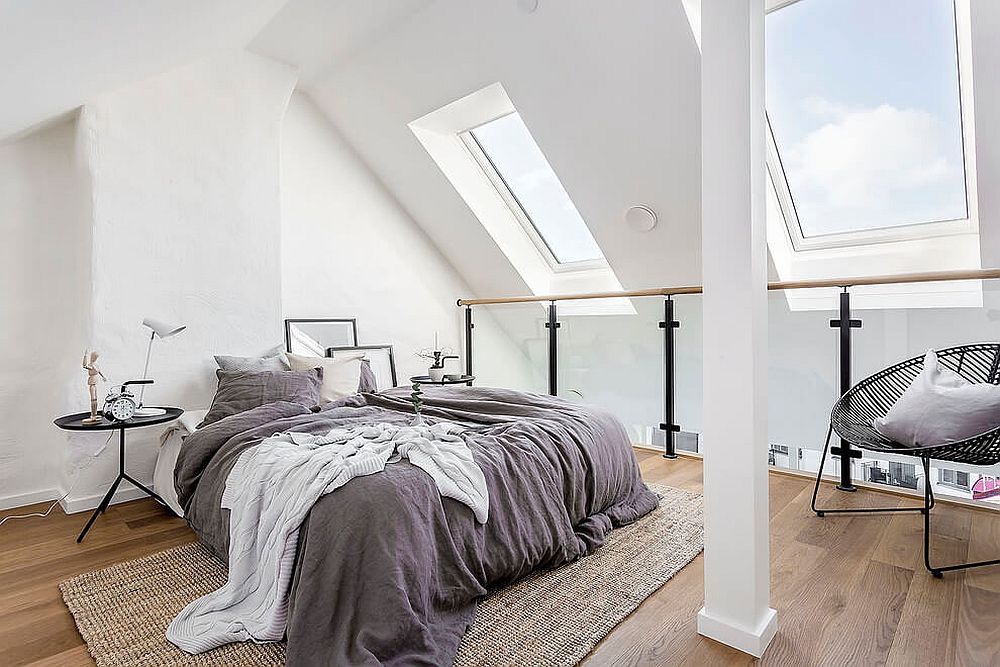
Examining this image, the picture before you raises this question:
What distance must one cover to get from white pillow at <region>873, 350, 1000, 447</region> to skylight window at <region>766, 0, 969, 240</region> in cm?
144

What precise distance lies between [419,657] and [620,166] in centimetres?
315

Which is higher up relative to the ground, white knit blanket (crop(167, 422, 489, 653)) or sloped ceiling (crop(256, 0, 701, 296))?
sloped ceiling (crop(256, 0, 701, 296))

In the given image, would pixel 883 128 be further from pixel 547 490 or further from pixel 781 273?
pixel 547 490

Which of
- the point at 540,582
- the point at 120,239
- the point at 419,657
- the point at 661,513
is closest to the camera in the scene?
the point at 419,657

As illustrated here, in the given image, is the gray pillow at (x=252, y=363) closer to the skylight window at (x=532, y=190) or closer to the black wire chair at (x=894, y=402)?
the skylight window at (x=532, y=190)

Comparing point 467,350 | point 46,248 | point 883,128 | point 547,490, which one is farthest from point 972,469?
point 46,248

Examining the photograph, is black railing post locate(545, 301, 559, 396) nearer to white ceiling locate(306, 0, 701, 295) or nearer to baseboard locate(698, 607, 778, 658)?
white ceiling locate(306, 0, 701, 295)

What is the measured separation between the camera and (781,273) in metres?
4.01

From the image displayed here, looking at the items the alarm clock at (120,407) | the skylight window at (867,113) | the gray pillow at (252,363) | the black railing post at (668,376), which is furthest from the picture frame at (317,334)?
the skylight window at (867,113)

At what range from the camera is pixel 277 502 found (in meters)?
1.87

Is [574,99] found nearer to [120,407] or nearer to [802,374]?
[802,374]

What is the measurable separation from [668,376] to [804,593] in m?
2.03

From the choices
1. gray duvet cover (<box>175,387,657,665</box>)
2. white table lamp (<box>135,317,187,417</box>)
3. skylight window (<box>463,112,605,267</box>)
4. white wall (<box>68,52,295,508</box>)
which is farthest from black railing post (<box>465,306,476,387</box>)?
white table lamp (<box>135,317,187,417</box>)

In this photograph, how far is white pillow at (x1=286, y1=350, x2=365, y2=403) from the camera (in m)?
3.35
